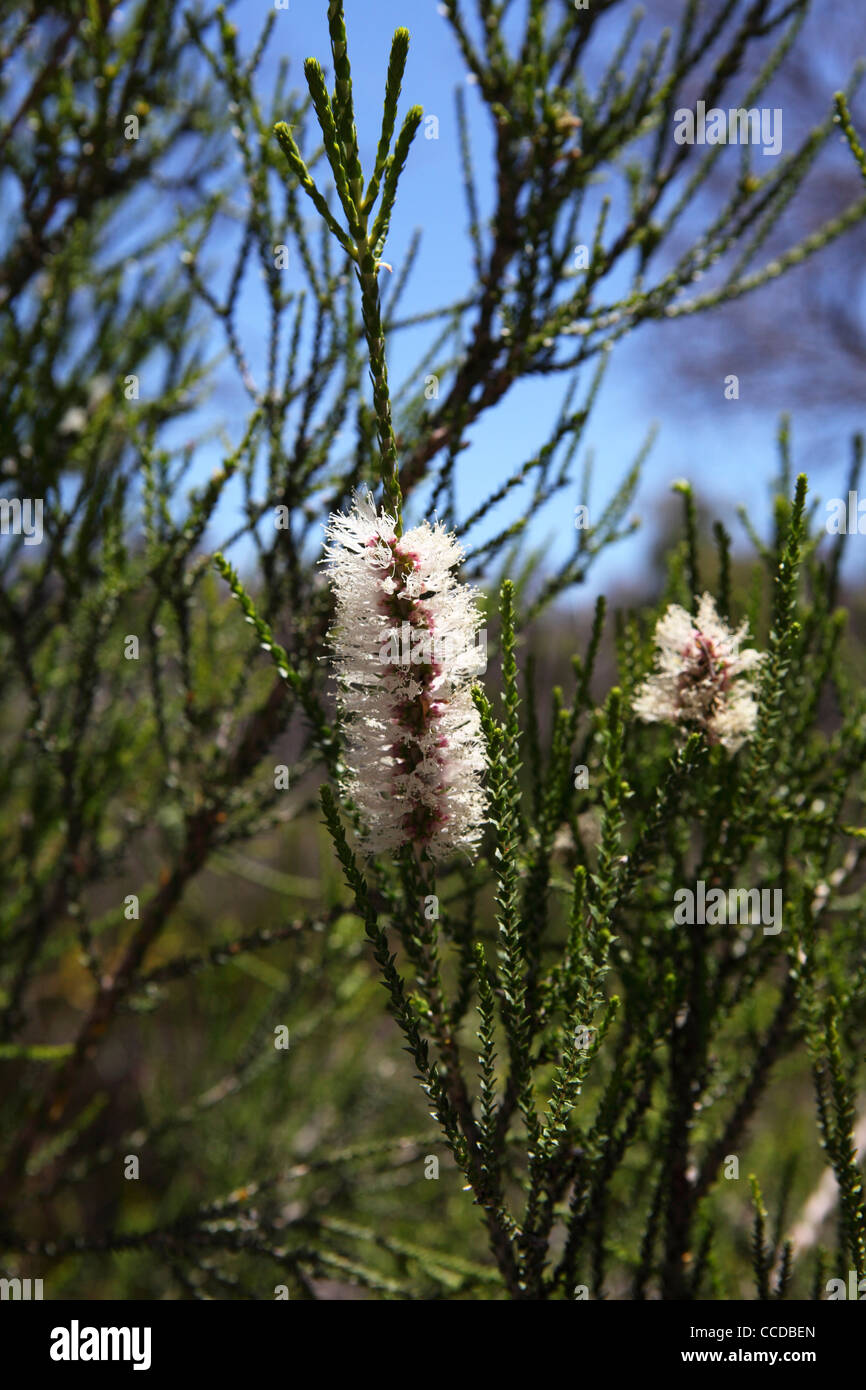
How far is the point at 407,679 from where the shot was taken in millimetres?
847

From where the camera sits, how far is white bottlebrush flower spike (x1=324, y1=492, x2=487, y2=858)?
2.77ft

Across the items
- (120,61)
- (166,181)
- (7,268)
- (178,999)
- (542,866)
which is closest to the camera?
(542,866)

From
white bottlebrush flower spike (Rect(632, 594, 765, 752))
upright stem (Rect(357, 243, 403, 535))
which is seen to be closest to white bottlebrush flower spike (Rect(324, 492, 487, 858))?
upright stem (Rect(357, 243, 403, 535))

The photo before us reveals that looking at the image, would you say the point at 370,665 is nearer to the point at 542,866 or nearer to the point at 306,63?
the point at 542,866

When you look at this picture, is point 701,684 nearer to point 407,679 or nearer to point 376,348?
point 407,679

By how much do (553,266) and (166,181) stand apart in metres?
1.60

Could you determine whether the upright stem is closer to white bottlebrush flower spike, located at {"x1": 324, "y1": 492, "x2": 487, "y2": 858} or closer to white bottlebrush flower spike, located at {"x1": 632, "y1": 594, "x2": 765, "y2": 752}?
white bottlebrush flower spike, located at {"x1": 324, "y1": 492, "x2": 487, "y2": 858}

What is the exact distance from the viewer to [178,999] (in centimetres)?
464

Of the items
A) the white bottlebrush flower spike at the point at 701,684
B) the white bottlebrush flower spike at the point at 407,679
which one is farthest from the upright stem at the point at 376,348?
the white bottlebrush flower spike at the point at 701,684

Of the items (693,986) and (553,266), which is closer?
(693,986)

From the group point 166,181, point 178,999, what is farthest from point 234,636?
point 178,999

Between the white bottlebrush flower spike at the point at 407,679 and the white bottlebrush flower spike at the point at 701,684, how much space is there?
0.29 meters

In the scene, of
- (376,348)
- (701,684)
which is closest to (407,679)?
(376,348)
